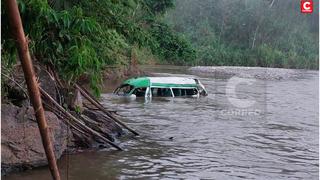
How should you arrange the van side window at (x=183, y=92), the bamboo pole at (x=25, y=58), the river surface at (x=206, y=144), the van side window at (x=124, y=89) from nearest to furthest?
the bamboo pole at (x=25, y=58)
the river surface at (x=206, y=144)
the van side window at (x=124, y=89)
the van side window at (x=183, y=92)

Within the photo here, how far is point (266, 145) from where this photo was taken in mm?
12281

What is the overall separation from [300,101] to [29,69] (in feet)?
74.6

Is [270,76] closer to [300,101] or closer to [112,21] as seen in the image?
[300,101]

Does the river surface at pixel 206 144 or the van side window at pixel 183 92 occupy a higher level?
the van side window at pixel 183 92

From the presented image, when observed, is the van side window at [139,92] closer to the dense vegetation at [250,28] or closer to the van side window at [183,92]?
the van side window at [183,92]

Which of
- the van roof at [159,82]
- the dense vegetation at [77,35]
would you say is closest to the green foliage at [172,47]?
the dense vegetation at [77,35]

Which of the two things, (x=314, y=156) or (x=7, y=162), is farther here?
(x=314, y=156)

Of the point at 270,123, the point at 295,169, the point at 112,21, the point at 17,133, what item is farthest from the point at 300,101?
the point at 17,133

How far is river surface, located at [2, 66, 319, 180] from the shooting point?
8.98 m

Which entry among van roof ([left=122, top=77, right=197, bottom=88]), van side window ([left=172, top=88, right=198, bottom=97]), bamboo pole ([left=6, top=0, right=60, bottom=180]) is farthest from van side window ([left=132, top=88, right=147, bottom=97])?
bamboo pole ([left=6, top=0, right=60, bottom=180])

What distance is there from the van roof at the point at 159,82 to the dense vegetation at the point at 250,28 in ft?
133

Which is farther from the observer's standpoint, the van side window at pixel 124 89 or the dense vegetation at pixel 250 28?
the dense vegetation at pixel 250 28

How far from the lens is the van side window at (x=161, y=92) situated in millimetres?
20891

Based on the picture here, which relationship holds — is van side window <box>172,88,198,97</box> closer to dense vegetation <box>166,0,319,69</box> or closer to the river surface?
the river surface
